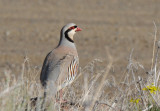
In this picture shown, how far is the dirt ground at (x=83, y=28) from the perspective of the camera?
16.0 m

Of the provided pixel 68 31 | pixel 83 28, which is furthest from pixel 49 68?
pixel 83 28

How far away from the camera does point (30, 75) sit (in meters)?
5.31

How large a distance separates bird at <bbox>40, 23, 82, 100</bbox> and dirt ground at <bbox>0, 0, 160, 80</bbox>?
4910 mm

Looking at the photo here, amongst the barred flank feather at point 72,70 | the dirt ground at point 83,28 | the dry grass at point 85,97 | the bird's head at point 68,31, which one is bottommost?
the dry grass at point 85,97

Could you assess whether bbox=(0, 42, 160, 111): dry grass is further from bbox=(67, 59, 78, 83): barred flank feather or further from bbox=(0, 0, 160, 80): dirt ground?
bbox=(0, 0, 160, 80): dirt ground

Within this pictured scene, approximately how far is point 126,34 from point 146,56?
12.6ft

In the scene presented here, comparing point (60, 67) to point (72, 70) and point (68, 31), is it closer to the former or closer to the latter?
point (72, 70)

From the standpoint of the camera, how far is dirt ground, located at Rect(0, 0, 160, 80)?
1603 centimetres

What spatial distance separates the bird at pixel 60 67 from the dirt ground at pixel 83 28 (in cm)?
491

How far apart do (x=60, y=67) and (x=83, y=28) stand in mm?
12240

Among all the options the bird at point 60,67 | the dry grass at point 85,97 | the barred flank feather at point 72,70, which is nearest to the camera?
the dry grass at point 85,97

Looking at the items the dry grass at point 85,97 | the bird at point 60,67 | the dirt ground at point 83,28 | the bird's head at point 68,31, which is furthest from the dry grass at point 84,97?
the dirt ground at point 83,28

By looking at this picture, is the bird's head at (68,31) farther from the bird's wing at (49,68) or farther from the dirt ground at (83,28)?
the dirt ground at (83,28)

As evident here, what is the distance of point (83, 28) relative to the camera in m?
18.1
